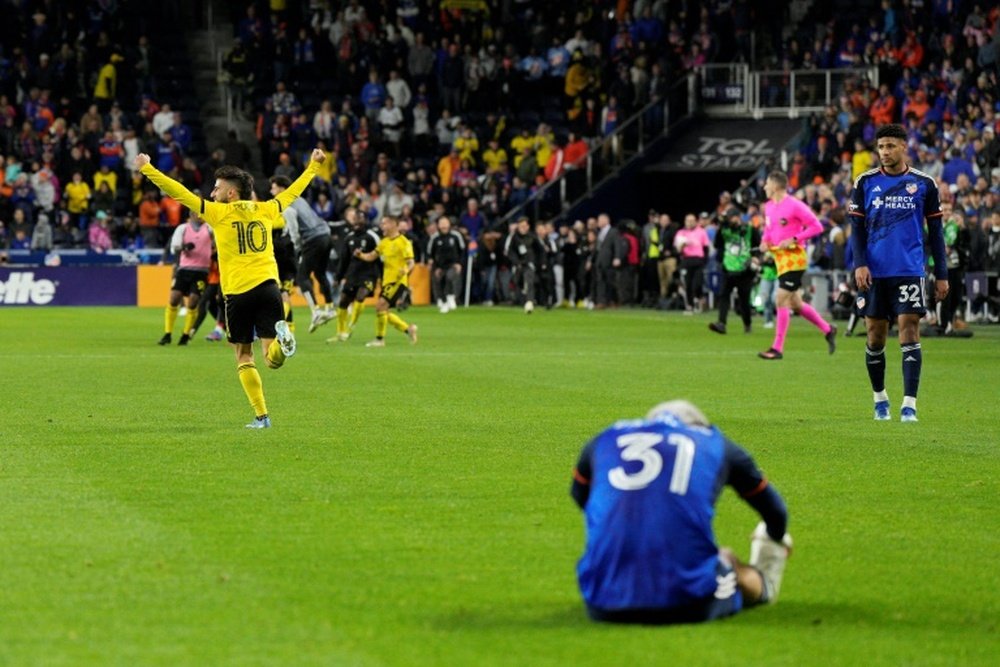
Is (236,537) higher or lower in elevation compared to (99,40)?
lower

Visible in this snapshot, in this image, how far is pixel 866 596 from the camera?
26.2 feet

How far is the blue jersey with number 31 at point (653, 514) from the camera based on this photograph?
6.95 m

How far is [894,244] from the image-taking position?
1491 cm

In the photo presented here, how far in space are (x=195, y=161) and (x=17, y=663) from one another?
4229 centimetres

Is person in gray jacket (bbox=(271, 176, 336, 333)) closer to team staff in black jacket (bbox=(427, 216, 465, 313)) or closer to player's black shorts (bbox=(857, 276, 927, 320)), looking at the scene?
team staff in black jacket (bbox=(427, 216, 465, 313))

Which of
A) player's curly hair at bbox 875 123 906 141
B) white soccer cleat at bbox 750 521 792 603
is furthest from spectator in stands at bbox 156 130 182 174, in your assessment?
white soccer cleat at bbox 750 521 792 603

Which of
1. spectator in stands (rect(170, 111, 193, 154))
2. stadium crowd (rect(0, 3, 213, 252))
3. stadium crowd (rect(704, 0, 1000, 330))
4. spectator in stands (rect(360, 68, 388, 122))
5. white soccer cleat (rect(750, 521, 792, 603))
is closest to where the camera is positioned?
white soccer cleat (rect(750, 521, 792, 603))

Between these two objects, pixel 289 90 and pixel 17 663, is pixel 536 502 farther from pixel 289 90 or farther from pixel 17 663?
pixel 289 90

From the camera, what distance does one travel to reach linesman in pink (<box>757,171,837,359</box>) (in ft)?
76.3

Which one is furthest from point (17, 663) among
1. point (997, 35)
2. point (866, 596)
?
point (997, 35)

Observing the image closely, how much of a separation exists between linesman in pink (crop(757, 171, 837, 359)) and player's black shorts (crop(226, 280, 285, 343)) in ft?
31.9

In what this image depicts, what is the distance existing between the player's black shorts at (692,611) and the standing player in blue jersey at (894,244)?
770 centimetres

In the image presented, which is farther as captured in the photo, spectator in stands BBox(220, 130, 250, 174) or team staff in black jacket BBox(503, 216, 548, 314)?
spectator in stands BBox(220, 130, 250, 174)

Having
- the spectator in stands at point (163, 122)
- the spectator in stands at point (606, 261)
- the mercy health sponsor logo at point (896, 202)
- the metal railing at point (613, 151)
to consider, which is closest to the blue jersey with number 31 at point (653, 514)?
the mercy health sponsor logo at point (896, 202)
